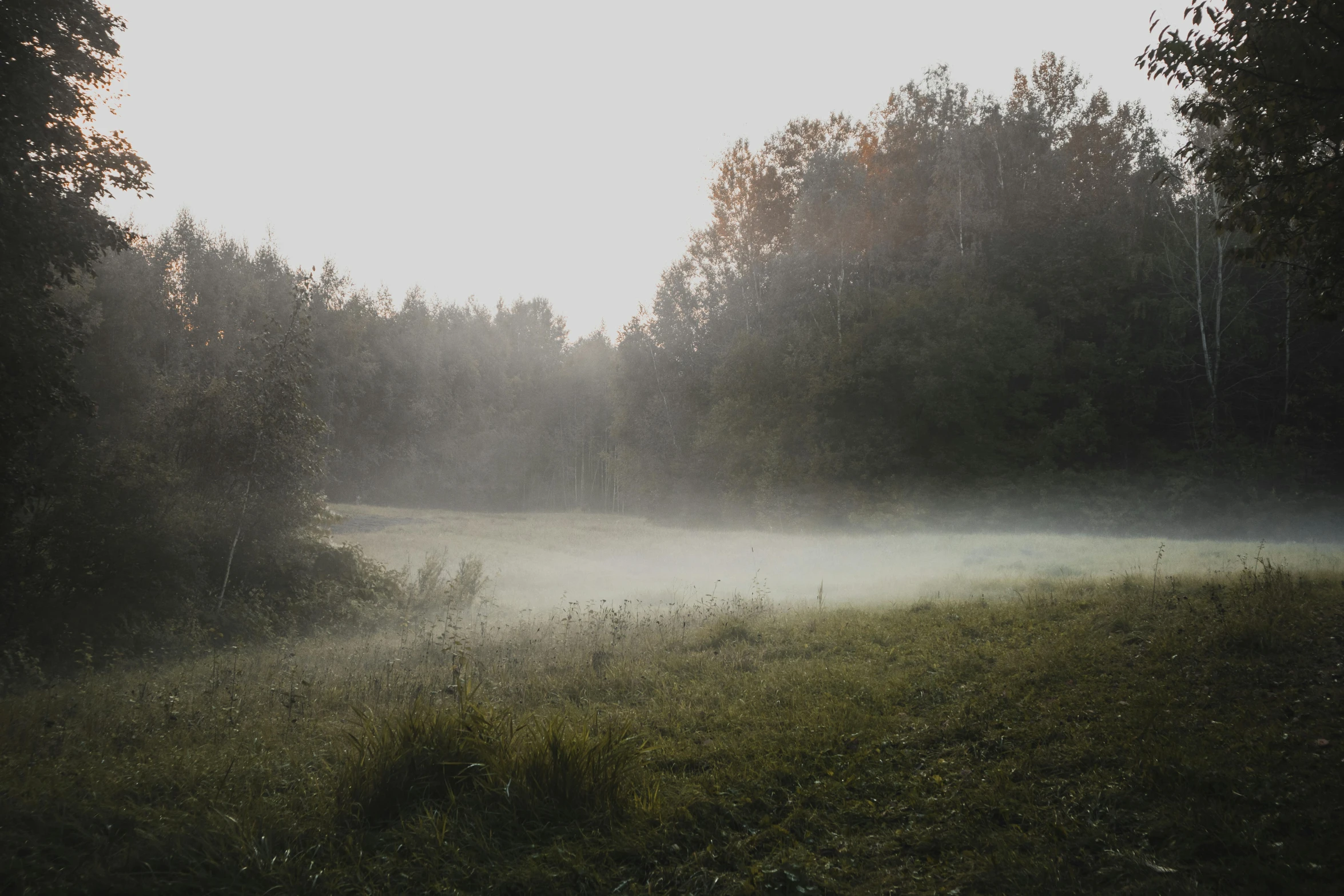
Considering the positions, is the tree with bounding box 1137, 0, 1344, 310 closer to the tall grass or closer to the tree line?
the tree line

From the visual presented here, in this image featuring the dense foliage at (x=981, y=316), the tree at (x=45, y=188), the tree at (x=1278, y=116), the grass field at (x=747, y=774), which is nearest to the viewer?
the grass field at (x=747, y=774)

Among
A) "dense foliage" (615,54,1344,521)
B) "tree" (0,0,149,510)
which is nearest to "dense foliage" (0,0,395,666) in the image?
"tree" (0,0,149,510)

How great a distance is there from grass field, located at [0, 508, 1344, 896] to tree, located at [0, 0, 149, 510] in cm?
420

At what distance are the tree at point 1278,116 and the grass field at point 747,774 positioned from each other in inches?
170

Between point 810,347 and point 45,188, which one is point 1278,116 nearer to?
point 45,188

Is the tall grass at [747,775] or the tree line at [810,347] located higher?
the tree line at [810,347]

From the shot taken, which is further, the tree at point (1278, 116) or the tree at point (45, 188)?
the tree at point (45, 188)

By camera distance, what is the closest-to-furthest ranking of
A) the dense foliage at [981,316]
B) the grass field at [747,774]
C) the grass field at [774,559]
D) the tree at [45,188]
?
the grass field at [747,774] < the tree at [45,188] < the grass field at [774,559] < the dense foliage at [981,316]

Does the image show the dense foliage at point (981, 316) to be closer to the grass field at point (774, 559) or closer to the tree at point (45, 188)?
the grass field at point (774, 559)

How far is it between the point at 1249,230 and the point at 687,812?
9.18m

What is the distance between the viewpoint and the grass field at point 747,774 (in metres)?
4.60

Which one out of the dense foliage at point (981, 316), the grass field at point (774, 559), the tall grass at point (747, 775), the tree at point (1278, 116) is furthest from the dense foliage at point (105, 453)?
the dense foliage at point (981, 316)

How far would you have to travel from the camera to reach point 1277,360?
31547mm

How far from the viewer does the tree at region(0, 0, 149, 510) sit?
10172mm
